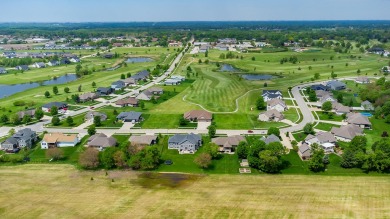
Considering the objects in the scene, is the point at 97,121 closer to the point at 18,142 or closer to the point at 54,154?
the point at 18,142

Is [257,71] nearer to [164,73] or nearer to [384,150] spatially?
[164,73]

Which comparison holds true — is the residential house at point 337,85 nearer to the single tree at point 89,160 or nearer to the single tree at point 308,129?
the single tree at point 308,129

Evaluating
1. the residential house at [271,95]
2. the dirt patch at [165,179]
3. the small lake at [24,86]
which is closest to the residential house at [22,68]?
the small lake at [24,86]

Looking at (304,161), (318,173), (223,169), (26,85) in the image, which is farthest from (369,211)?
(26,85)

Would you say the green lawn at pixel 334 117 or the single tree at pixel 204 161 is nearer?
the single tree at pixel 204 161

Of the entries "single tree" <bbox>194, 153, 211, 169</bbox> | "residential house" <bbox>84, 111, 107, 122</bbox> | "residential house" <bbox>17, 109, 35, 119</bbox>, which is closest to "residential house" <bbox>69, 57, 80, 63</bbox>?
"residential house" <bbox>17, 109, 35, 119</bbox>

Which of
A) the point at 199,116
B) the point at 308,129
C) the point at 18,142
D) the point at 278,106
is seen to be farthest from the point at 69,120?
the point at 308,129
